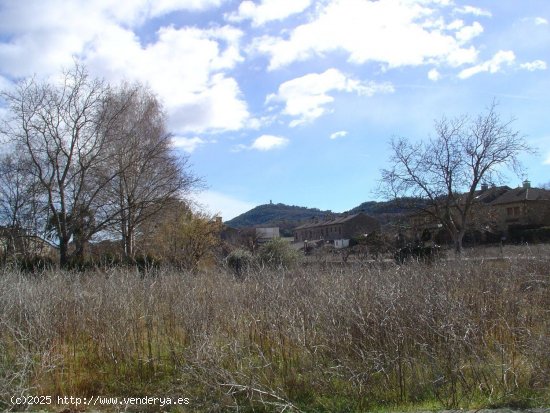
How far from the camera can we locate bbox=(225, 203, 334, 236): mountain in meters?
133

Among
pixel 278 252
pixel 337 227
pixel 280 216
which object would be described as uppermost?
pixel 280 216

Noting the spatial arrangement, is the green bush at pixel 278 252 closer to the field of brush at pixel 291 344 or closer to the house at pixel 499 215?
the field of brush at pixel 291 344

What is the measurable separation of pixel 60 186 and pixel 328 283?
968 inches

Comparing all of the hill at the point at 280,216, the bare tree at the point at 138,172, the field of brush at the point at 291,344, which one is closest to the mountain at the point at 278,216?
the hill at the point at 280,216

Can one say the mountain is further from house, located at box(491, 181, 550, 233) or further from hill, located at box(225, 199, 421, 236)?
house, located at box(491, 181, 550, 233)

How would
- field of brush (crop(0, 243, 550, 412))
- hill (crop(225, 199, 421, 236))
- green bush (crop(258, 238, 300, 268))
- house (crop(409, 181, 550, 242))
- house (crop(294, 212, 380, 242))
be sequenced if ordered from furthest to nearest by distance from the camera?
hill (crop(225, 199, 421, 236)), house (crop(294, 212, 380, 242)), house (crop(409, 181, 550, 242)), green bush (crop(258, 238, 300, 268)), field of brush (crop(0, 243, 550, 412))

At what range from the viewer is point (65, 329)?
807 centimetres

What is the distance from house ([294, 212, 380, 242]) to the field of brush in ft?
275

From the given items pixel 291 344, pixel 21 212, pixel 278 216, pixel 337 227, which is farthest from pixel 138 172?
pixel 278 216

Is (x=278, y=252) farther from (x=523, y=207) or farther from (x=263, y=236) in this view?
(x=523, y=207)

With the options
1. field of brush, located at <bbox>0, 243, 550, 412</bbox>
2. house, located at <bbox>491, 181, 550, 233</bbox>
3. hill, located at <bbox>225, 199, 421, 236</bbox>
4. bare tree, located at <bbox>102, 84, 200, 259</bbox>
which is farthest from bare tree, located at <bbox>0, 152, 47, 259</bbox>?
hill, located at <bbox>225, 199, 421, 236</bbox>

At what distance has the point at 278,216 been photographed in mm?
153750

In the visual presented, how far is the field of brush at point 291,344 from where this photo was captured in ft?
19.0

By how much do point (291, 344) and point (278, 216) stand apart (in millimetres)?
146823
